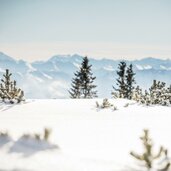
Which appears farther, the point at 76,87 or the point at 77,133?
the point at 76,87

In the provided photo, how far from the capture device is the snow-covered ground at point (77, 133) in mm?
4414

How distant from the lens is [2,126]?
9406mm

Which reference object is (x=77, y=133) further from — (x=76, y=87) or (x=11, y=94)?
(x=76, y=87)

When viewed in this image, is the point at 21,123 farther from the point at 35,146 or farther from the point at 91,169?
the point at 91,169

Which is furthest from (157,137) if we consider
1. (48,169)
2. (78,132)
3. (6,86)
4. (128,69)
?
(128,69)

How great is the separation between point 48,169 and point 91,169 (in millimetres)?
520

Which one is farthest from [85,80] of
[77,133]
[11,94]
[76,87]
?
[77,133]

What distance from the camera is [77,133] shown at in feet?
26.5

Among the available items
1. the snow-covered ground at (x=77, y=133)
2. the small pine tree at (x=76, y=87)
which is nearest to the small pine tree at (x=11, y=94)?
the snow-covered ground at (x=77, y=133)

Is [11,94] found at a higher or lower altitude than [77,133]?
higher

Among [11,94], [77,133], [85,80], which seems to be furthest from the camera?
[85,80]

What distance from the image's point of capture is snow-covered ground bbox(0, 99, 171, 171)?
14.5 ft

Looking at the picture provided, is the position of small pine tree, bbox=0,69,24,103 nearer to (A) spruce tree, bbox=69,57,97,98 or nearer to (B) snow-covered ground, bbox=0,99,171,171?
(B) snow-covered ground, bbox=0,99,171,171

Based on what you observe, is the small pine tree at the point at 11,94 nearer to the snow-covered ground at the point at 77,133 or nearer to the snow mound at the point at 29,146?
the snow-covered ground at the point at 77,133
